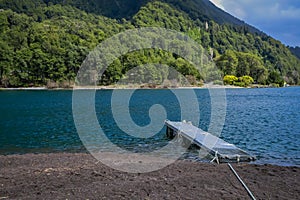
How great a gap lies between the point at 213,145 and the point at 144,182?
7.37m

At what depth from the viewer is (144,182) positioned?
11.7 m

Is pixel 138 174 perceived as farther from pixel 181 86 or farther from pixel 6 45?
pixel 6 45

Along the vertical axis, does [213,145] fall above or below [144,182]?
above

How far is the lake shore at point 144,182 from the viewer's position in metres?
10.2

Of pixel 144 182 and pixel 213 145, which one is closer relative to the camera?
pixel 144 182

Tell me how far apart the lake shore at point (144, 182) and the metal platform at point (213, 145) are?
3.49 feet

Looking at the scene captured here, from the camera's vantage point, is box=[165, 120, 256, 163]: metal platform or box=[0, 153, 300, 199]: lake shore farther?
box=[165, 120, 256, 163]: metal platform

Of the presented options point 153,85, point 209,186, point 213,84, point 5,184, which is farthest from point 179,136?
point 213,84

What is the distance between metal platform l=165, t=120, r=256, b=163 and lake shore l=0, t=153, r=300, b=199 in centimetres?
106

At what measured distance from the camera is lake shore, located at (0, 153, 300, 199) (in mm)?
10242

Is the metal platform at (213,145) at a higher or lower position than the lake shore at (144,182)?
higher

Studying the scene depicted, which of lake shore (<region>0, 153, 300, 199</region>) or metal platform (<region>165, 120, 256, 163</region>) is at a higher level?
metal platform (<region>165, 120, 256, 163</region>)

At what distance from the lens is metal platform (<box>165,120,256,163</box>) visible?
15.7 metres

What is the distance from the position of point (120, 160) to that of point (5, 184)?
589 centimetres
